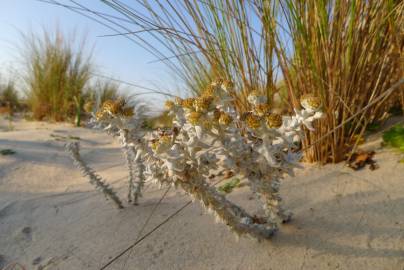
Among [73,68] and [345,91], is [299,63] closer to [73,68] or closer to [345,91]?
[345,91]

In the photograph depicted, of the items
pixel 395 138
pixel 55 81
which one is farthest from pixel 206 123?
pixel 55 81

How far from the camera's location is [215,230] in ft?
4.47

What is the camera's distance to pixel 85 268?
1262 mm

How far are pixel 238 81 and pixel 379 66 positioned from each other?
30.6 inches

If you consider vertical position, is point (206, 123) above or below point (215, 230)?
above

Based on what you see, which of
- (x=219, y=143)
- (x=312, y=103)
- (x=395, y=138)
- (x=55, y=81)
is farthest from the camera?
(x=55, y=81)

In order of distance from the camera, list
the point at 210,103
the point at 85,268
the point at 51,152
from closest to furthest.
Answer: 1. the point at 210,103
2. the point at 85,268
3. the point at 51,152

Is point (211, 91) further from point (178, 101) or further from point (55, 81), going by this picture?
point (55, 81)

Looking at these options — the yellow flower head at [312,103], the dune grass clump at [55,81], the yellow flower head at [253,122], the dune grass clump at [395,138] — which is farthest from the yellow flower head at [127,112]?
the dune grass clump at [55,81]

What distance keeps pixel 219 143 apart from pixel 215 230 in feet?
1.80

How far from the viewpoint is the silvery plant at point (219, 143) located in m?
0.92

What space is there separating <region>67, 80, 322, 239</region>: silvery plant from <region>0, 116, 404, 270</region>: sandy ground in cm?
17

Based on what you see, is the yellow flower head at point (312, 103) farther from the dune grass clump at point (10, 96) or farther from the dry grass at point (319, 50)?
the dune grass clump at point (10, 96)

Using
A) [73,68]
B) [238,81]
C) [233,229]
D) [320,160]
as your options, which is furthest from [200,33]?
[73,68]
